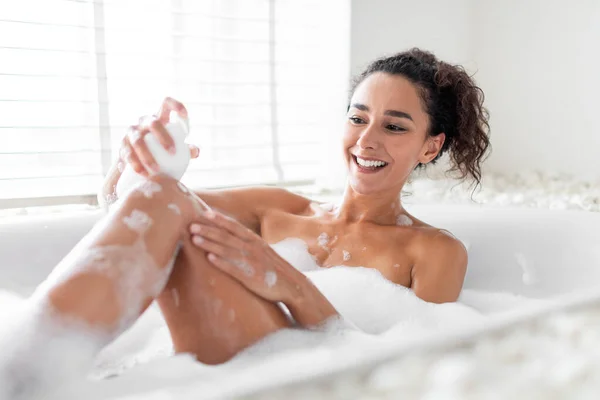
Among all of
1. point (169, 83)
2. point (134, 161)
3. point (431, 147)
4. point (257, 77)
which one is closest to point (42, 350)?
point (134, 161)

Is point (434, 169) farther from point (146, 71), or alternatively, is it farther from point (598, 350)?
point (598, 350)

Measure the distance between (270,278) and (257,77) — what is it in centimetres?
184

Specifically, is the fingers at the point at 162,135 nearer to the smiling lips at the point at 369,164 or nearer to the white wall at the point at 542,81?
the smiling lips at the point at 369,164

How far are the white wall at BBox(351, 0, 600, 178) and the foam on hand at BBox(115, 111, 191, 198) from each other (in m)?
1.62

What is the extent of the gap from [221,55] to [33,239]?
1351 mm

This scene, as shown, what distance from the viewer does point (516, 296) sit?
1.69 metres

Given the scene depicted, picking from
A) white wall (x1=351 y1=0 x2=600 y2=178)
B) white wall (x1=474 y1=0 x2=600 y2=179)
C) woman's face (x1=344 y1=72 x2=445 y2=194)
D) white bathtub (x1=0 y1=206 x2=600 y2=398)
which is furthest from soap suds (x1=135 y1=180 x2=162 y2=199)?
white wall (x1=474 y1=0 x2=600 y2=179)

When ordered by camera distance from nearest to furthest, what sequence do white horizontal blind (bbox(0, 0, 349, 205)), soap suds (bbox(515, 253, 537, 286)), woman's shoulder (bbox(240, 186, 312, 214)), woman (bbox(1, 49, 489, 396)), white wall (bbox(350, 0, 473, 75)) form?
woman (bbox(1, 49, 489, 396)), woman's shoulder (bbox(240, 186, 312, 214)), soap suds (bbox(515, 253, 537, 286)), white horizontal blind (bbox(0, 0, 349, 205)), white wall (bbox(350, 0, 473, 75))

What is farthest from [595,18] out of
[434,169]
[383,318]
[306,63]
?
[383,318]

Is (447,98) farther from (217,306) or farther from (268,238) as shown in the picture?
(217,306)

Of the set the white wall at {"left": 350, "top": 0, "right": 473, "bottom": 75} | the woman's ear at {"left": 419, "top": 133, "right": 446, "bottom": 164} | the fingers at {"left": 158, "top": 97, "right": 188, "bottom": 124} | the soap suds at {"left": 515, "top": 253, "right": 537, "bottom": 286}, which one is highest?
the white wall at {"left": 350, "top": 0, "right": 473, "bottom": 75}

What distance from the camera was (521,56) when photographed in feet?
9.79

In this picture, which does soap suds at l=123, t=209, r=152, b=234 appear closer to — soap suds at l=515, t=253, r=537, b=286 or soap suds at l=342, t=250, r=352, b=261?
soap suds at l=342, t=250, r=352, b=261

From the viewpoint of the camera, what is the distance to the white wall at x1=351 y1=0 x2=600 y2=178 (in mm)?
2721
